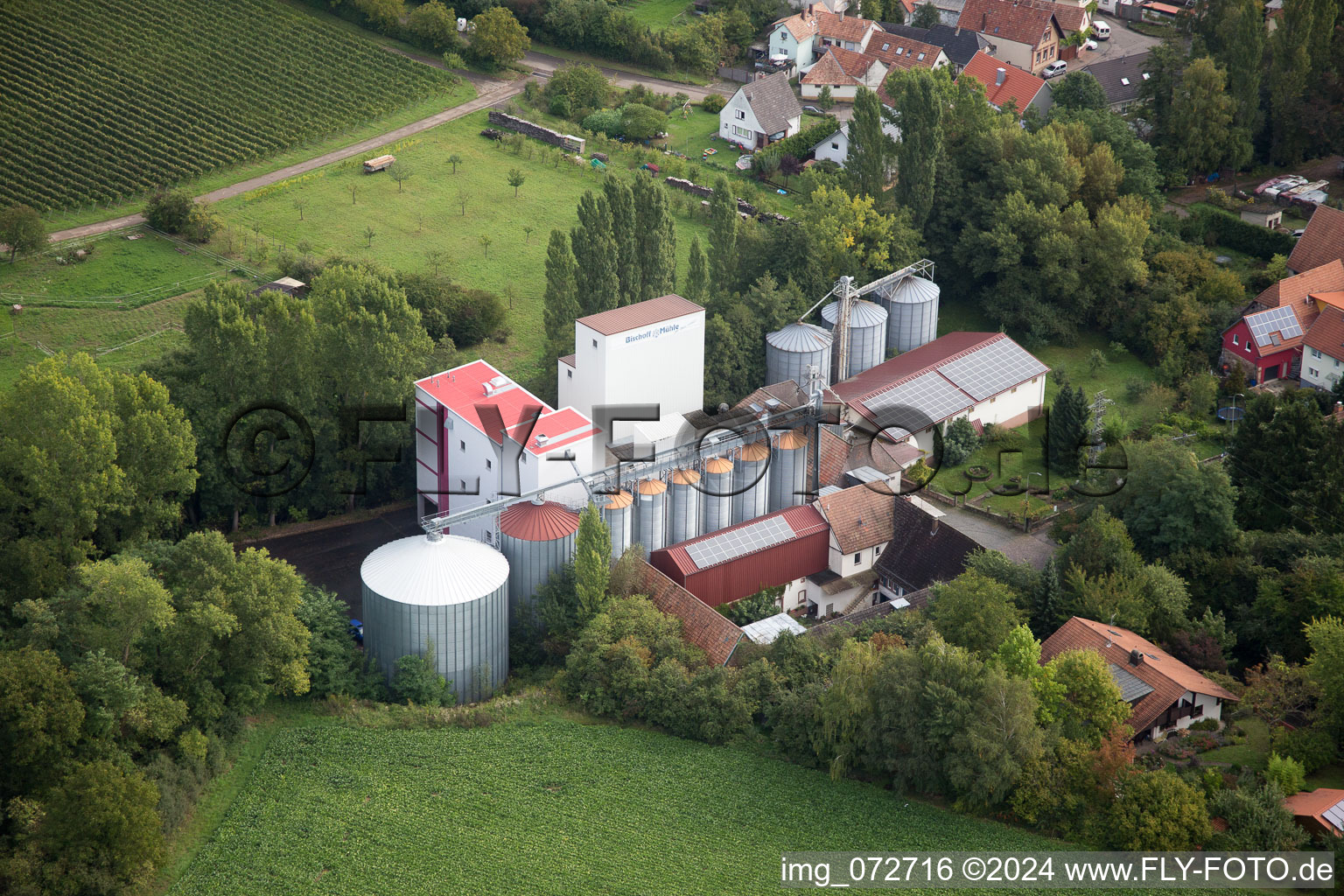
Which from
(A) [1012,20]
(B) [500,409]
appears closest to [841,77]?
(A) [1012,20]

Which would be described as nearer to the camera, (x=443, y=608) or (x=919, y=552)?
(x=443, y=608)

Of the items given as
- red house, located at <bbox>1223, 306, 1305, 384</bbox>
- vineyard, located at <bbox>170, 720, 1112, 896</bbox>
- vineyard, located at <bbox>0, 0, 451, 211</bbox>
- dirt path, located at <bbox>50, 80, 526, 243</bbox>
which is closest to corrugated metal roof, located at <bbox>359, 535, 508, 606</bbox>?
vineyard, located at <bbox>170, 720, 1112, 896</bbox>

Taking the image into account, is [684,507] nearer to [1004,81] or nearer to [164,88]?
[1004,81]

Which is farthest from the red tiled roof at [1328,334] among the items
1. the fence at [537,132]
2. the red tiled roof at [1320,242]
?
the fence at [537,132]

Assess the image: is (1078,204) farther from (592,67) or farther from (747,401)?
(592,67)

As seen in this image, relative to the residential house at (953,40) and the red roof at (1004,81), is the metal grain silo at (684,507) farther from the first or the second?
the residential house at (953,40)

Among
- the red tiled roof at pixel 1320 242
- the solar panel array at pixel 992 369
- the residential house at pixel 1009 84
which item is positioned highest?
the residential house at pixel 1009 84

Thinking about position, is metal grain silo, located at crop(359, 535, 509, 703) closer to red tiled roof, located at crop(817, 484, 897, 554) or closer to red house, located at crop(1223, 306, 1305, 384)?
red tiled roof, located at crop(817, 484, 897, 554)
